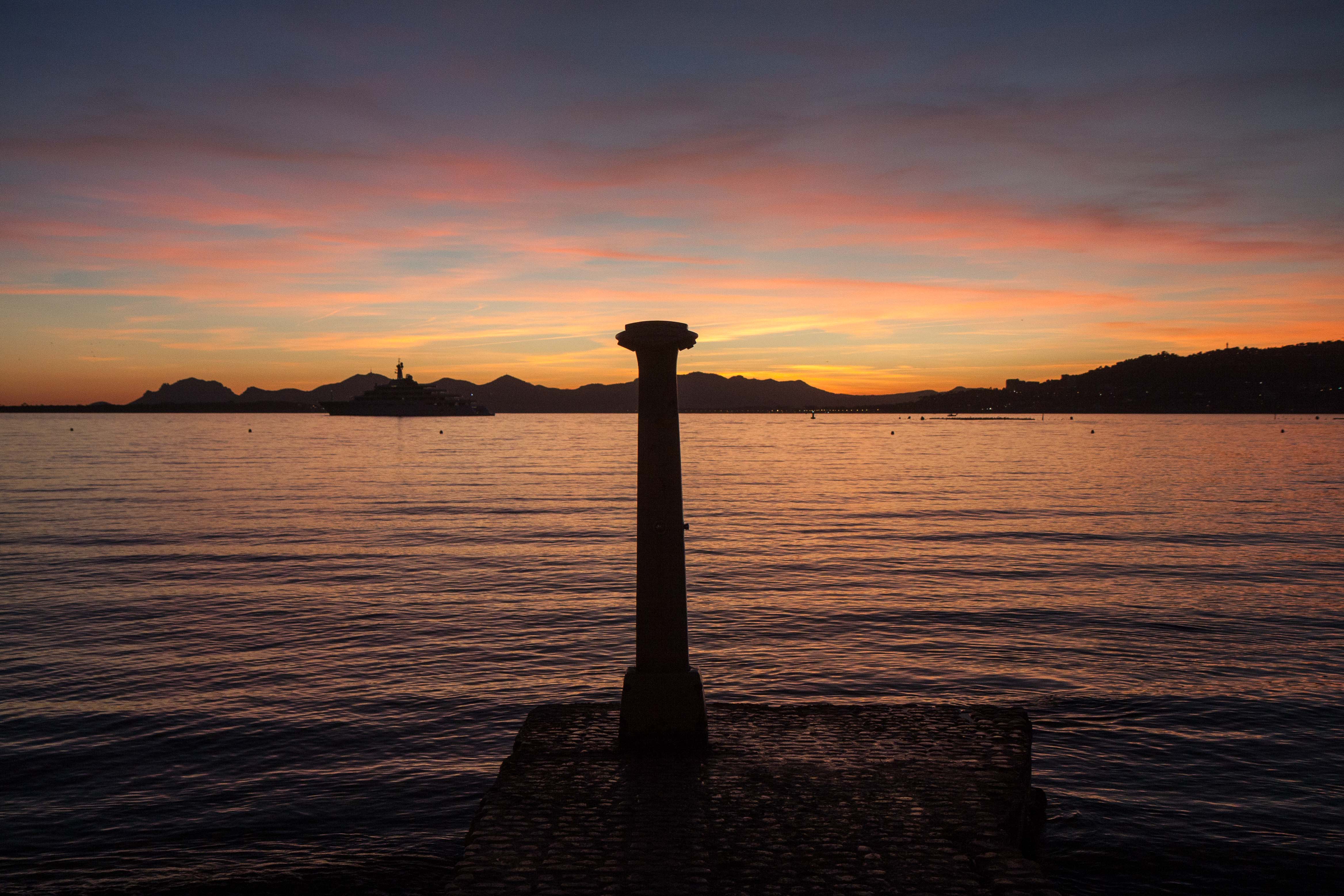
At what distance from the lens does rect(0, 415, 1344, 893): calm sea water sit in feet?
23.3

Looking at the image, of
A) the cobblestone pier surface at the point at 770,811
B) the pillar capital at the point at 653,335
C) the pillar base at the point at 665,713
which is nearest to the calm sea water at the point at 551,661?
the cobblestone pier surface at the point at 770,811

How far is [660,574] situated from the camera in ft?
23.2

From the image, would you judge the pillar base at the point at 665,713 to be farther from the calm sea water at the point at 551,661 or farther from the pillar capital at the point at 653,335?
the pillar capital at the point at 653,335

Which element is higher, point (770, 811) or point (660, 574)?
point (660, 574)

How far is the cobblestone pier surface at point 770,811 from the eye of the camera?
5.04 m

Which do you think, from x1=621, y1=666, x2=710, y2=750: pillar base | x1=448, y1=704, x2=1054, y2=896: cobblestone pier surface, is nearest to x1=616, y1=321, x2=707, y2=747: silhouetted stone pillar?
x1=621, y1=666, x2=710, y2=750: pillar base

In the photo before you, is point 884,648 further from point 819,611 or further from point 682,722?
point 682,722

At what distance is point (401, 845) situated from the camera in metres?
7.00

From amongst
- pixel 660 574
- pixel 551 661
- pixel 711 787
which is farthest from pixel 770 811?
pixel 551 661

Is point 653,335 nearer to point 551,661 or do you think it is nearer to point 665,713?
point 665,713

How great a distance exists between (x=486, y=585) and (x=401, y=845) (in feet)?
39.3

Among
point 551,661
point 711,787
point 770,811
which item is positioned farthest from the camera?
point 551,661

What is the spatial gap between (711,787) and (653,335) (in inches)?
132

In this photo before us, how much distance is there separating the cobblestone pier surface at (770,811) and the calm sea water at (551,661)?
92cm
